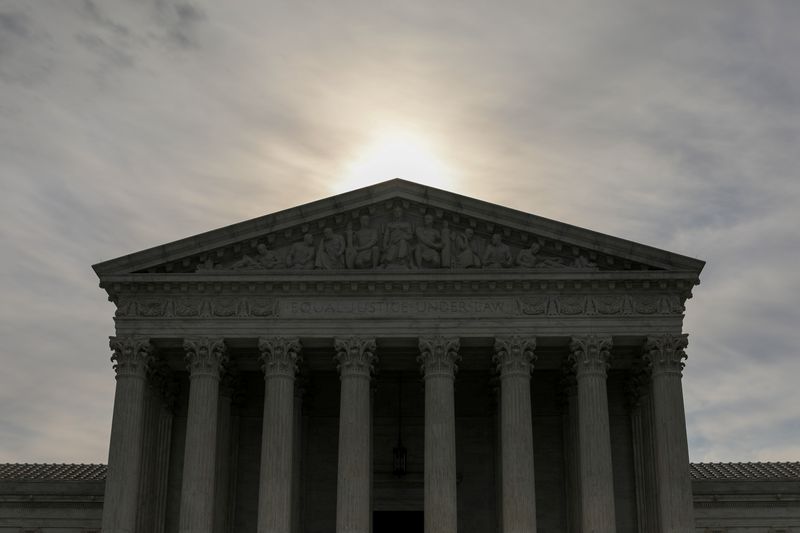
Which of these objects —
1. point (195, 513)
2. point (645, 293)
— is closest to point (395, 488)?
point (195, 513)

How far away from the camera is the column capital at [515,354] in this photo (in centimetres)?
4366

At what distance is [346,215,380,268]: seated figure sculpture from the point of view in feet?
147

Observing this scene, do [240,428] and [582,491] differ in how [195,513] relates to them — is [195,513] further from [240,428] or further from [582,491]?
[582,491]

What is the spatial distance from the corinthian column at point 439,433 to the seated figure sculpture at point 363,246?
369 centimetres

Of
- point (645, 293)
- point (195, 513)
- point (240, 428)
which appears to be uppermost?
point (645, 293)

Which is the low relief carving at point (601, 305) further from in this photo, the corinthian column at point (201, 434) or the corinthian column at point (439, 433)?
the corinthian column at point (201, 434)

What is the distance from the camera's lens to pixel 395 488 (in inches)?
1927

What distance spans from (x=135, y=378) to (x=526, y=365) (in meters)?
14.4

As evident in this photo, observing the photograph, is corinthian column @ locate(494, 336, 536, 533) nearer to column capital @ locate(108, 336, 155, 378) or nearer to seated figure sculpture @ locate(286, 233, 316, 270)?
seated figure sculpture @ locate(286, 233, 316, 270)

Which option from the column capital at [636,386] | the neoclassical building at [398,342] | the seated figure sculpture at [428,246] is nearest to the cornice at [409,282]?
the neoclassical building at [398,342]

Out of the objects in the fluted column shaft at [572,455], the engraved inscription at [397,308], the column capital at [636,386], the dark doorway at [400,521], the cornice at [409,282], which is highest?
the cornice at [409,282]

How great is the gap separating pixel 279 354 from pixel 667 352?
559 inches

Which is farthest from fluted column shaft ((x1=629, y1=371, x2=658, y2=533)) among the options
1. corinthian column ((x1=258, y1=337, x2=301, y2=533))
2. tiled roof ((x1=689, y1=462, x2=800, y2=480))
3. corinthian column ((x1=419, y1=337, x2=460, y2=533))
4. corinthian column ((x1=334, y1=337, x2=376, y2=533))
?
corinthian column ((x1=258, y1=337, x2=301, y2=533))

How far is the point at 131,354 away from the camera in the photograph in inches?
1731
